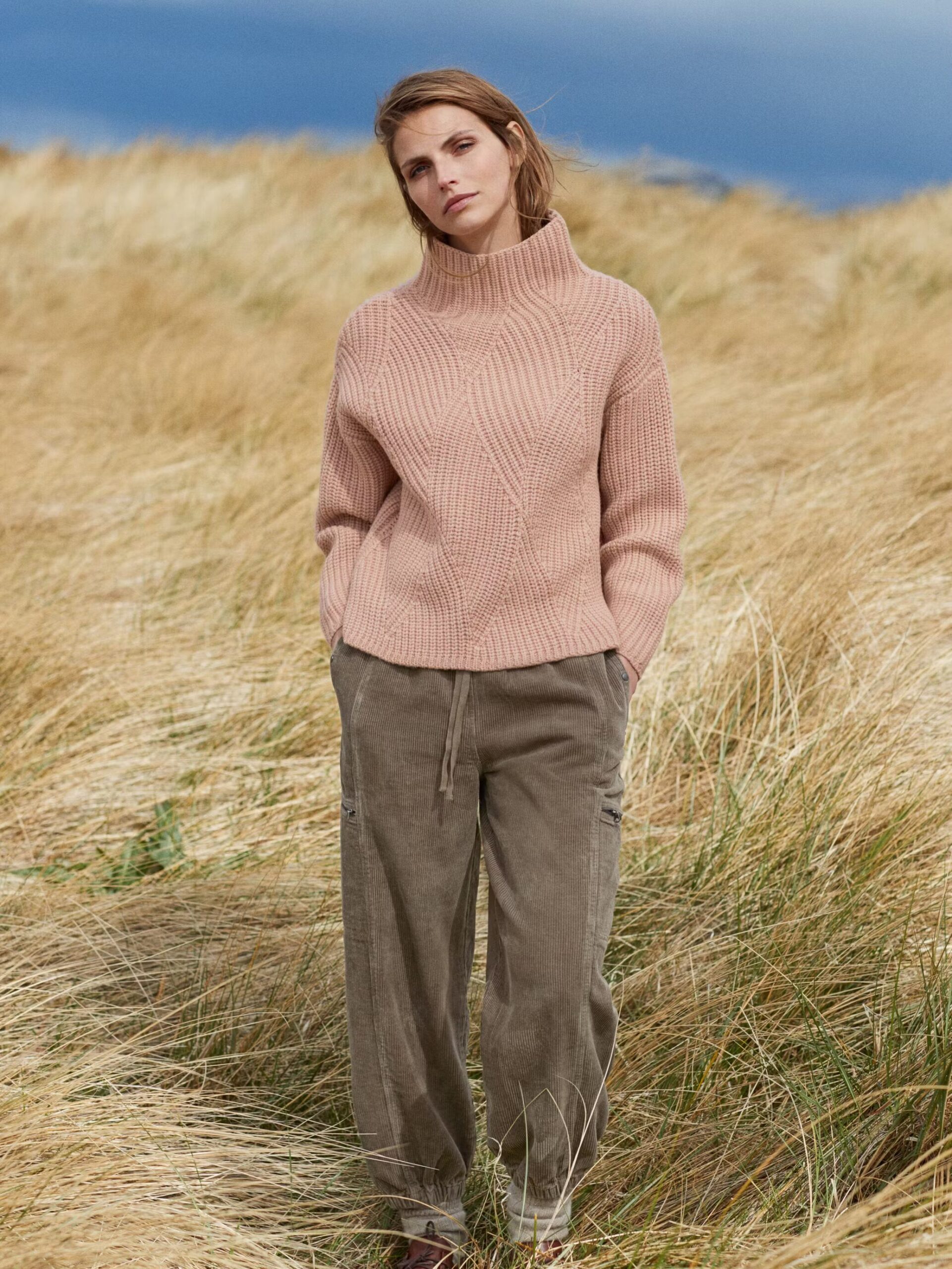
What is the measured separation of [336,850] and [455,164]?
167 centimetres

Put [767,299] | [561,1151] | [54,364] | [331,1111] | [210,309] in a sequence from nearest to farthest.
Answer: [561,1151] < [331,1111] < [54,364] < [210,309] < [767,299]

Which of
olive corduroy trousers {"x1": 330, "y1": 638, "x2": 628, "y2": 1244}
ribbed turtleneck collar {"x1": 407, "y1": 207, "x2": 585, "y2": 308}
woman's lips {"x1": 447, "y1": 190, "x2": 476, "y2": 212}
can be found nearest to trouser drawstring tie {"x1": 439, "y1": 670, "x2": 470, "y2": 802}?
olive corduroy trousers {"x1": 330, "y1": 638, "x2": 628, "y2": 1244}

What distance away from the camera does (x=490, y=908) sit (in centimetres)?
184

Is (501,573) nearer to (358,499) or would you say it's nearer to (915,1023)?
(358,499)

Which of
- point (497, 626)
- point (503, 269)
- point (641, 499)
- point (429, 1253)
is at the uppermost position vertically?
point (503, 269)

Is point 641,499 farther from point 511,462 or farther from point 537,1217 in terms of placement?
point 537,1217

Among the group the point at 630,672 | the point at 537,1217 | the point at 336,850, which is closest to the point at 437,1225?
the point at 537,1217

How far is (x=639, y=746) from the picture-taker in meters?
3.17

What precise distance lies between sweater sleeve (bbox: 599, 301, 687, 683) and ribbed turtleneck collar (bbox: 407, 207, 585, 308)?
141 mm

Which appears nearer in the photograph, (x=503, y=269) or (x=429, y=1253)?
(x=503, y=269)

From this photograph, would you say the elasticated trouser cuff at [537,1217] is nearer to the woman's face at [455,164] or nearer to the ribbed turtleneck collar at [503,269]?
the ribbed turtleneck collar at [503,269]

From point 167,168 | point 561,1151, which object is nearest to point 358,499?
point 561,1151

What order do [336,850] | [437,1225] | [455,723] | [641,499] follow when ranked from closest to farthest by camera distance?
1. [455,723]
2. [641,499]
3. [437,1225]
4. [336,850]

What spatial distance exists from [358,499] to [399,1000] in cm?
74
